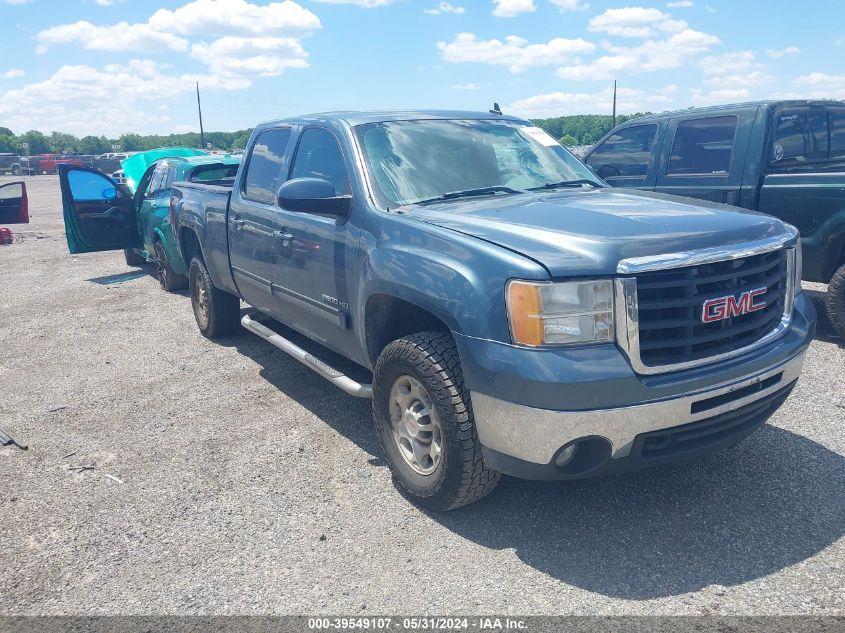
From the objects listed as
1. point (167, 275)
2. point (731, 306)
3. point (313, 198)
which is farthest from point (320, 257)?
point (167, 275)

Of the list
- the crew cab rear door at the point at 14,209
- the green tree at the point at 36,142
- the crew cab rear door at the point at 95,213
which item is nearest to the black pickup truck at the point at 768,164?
the crew cab rear door at the point at 95,213

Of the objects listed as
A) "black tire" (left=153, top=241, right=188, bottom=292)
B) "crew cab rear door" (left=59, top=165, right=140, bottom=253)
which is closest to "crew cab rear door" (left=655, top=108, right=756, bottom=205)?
"black tire" (left=153, top=241, right=188, bottom=292)

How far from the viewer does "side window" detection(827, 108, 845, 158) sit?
6578 millimetres

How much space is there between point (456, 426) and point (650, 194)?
1.82 m

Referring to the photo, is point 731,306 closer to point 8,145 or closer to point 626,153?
point 626,153

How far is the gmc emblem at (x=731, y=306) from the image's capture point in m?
2.96

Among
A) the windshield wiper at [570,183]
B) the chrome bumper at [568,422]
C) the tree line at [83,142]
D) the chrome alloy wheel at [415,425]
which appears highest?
the tree line at [83,142]

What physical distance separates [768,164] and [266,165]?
14.0 feet

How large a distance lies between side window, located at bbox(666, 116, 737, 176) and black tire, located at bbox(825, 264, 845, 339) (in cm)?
134

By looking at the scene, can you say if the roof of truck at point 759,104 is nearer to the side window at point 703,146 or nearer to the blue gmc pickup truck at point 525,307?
the side window at point 703,146

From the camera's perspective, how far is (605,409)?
2785 millimetres

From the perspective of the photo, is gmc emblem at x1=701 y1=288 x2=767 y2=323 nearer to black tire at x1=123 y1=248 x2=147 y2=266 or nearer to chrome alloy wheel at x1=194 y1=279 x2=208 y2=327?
chrome alloy wheel at x1=194 y1=279 x2=208 y2=327

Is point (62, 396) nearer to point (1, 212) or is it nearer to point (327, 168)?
point (327, 168)

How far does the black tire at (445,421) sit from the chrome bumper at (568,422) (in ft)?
0.43
